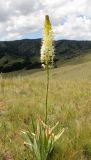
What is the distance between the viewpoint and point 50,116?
37.7 ft

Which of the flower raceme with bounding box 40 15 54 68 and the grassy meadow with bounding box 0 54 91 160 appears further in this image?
the grassy meadow with bounding box 0 54 91 160

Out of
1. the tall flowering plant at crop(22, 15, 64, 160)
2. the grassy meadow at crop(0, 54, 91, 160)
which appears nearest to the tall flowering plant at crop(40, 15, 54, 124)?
the tall flowering plant at crop(22, 15, 64, 160)

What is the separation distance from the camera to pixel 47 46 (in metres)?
6.37

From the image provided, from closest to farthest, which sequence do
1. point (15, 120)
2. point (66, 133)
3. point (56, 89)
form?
1. point (66, 133)
2. point (15, 120)
3. point (56, 89)

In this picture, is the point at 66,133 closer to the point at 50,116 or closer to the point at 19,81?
the point at 50,116

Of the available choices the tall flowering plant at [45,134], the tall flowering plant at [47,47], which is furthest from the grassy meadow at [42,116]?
the tall flowering plant at [47,47]

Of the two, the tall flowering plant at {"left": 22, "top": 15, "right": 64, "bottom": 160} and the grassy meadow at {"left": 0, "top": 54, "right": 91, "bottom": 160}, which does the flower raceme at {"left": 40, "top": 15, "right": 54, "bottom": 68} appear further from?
the grassy meadow at {"left": 0, "top": 54, "right": 91, "bottom": 160}

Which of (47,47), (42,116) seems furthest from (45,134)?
(42,116)

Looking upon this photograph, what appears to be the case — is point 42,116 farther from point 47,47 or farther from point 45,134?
point 47,47

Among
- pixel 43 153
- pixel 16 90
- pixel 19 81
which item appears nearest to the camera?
pixel 43 153

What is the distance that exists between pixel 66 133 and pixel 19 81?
11.1m

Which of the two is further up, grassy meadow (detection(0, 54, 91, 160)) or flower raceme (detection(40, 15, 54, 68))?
flower raceme (detection(40, 15, 54, 68))

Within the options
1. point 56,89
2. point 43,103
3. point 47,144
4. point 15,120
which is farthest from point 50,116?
point 56,89

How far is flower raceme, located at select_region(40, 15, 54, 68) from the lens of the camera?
6.37 metres
